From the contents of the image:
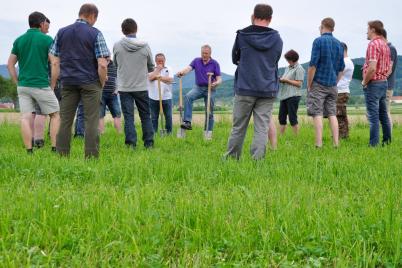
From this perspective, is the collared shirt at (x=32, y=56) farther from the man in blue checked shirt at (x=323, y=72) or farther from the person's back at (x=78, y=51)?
→ the man in blue checked shirt at (x=323, y=72)

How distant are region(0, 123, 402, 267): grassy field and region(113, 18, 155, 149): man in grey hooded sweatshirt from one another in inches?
130

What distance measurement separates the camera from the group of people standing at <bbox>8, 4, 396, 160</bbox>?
6.11 m

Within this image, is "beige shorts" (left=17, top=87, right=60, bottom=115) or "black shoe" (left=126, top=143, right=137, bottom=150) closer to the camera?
"beige shorts" (left=17, top=87, right=60, bottom=115)

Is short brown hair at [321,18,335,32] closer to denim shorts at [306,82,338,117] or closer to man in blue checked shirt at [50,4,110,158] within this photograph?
denim shorts at [306,82,338,117]

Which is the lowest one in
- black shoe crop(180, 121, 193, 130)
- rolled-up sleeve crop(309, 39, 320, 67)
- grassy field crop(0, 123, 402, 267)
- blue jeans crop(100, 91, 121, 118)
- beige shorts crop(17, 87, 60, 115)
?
black shoe crop(180, 121, 193, 130)

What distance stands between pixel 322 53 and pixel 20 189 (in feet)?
18.8

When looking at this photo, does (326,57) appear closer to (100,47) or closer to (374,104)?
(374,104)

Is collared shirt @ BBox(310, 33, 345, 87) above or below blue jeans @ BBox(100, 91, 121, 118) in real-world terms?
above

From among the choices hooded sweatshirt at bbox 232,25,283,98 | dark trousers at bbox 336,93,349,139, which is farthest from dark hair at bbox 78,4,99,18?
dark trousers at bbox 336,93,349,139

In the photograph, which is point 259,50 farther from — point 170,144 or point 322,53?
point 170,144

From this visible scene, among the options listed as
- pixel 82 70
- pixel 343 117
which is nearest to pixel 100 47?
pixel 82 70

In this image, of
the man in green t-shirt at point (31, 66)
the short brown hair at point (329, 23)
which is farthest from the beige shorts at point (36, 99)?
the short brown hair at point (329, 23)

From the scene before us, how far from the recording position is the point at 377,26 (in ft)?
26.9

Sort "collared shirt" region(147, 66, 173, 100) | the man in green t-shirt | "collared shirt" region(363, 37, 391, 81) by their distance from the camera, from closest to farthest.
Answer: the man in green t-shirt → "collared shirt" region(363, 37, 391, 81) → "collared shirt" region(147, 66, 173, 100)
